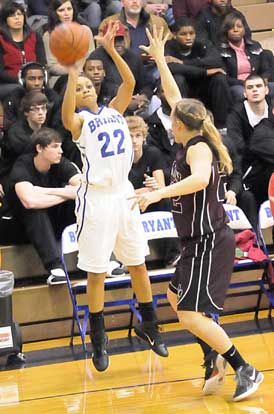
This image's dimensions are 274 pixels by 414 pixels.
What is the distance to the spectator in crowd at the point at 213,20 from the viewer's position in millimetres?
10445

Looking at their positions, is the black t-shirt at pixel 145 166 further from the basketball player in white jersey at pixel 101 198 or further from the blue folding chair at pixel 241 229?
the basketball player in white jersey at pixel 101 198

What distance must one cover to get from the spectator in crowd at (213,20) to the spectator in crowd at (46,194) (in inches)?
112

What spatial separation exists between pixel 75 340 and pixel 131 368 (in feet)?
3.19

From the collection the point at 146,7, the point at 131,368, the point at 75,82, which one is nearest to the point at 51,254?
the point at 131,368

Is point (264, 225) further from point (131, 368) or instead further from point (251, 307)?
point (131, 368)

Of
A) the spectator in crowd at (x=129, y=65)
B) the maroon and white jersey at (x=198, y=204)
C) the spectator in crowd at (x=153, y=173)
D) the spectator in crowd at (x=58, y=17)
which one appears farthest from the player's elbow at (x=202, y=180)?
the spectator in crowd at (x=58, y=17)

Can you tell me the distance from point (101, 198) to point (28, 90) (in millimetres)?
2752

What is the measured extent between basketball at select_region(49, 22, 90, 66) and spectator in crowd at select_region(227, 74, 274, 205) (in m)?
2.81

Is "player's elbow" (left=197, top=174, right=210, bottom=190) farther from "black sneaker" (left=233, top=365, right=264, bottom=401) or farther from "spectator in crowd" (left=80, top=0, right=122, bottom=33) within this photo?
"spectator in crowd" (left=80, top=0, right=122, bottom=33)

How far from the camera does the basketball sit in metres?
6.36

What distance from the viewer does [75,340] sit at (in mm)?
7844

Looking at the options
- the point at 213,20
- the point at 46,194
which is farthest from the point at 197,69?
the point at 46,194

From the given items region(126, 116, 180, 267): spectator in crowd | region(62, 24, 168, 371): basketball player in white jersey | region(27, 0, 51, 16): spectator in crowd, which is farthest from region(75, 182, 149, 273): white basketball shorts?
region(27, 0, 51, 16): spectator in crowd

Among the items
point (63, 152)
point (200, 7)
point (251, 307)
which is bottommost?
point (251, 307)
